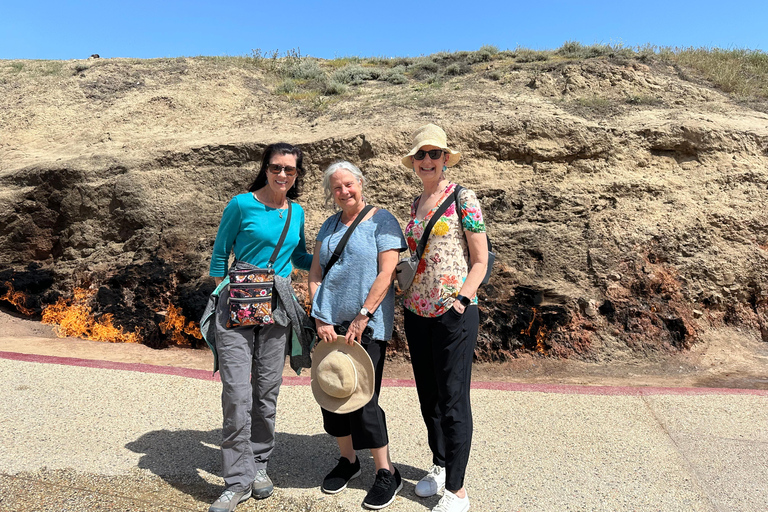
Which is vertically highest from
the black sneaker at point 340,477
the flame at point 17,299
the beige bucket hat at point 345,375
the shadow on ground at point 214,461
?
the beige bucket hat at point 345,375

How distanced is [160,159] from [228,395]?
6.98m

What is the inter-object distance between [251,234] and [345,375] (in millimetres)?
1051

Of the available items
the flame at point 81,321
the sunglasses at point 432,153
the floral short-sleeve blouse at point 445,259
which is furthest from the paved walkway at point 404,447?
the sunglasses at point 432,153

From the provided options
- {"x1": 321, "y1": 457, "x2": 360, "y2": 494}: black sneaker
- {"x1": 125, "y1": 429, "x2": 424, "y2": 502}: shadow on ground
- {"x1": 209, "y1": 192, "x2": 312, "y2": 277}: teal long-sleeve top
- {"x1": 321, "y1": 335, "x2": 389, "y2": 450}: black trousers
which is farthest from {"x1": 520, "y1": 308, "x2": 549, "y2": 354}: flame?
{"x1": 209, "y1": 192, "x2": 312, "y2": 277}: teal long-sleeve top

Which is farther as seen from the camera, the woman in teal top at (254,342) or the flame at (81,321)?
the flame at (81,321)

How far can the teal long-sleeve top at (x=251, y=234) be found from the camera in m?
3.42

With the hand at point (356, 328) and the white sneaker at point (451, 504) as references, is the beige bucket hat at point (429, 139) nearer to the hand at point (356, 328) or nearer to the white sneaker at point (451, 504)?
the hand at point (356, 328)

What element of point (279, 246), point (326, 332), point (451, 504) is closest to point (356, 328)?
point (326, 332)

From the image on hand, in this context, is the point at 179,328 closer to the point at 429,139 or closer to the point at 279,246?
the point at 279,246

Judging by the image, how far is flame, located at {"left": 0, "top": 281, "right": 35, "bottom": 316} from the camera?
344 inches

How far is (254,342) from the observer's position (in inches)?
138

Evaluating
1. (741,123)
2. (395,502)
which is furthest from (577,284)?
(395,502)

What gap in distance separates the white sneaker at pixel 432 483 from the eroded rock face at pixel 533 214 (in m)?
3.51

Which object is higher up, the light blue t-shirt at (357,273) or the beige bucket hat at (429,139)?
the beige bucket hat at (429,139)
